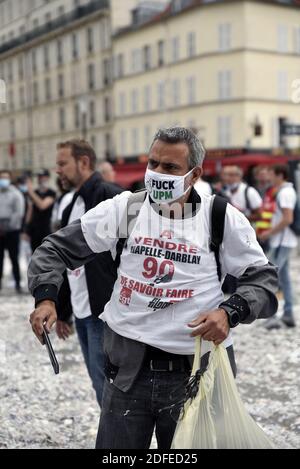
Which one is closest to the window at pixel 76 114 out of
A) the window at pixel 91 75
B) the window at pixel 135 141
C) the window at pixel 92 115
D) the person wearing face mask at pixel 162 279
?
the window at pixel 92 115

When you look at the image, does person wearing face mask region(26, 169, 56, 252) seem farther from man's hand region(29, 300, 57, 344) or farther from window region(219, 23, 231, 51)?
window region(219, 23, 231, 51)

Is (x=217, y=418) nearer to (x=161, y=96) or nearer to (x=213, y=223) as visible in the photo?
(x=213, y=223)

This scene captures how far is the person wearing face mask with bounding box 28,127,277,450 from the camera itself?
8.09 ft

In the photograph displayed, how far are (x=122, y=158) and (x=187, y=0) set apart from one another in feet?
37.4

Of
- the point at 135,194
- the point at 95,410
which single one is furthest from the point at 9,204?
the point at 135,194

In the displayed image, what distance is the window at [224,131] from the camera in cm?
3806

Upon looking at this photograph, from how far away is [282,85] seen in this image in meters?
39.0

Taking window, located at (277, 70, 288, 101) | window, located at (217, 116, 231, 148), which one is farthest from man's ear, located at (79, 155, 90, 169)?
window, located at (277, 70, 288, 101)

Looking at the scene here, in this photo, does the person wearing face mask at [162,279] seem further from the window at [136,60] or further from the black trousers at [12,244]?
the window at [136,60]

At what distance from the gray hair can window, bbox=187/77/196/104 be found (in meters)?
38.2

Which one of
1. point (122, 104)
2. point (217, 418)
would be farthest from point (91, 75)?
point (217, 418)

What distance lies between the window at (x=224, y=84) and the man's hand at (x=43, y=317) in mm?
37089

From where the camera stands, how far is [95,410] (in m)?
5.01

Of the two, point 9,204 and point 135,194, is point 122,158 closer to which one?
point 9,204
